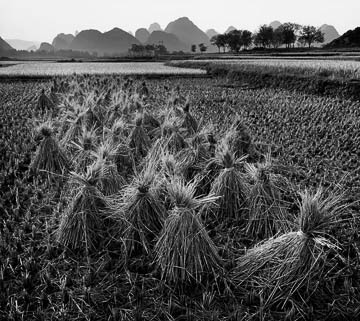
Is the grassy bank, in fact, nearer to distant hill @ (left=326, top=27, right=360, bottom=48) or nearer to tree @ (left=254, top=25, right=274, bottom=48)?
distant hill @ (left=326, top=27, right=360, bottom=48)

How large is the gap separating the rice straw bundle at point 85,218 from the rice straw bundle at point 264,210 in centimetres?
124

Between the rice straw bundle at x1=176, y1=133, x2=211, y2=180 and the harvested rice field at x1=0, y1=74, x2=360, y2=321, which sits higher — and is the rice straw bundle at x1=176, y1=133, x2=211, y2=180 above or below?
above

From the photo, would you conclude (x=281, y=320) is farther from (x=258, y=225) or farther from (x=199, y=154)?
(x=199, y=154)

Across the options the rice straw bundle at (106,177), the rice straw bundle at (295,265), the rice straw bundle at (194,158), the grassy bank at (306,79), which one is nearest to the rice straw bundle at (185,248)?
the rice straw bundle at (295,265)

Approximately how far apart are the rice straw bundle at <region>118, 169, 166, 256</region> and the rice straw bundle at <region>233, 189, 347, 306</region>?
0.76 m

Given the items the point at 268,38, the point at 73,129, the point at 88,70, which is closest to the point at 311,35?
the point at 268,38

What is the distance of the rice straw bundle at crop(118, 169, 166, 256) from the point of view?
9.41 ft

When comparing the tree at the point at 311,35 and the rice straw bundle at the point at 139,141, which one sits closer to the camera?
the rice straw bundle at the point at 139,141

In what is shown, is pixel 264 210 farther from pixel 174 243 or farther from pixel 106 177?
pixel 106 177

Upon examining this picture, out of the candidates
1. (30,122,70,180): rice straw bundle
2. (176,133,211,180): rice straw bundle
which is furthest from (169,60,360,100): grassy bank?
(30,122,70,180): rice straw bundle

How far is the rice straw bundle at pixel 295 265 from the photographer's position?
2371 millimetres

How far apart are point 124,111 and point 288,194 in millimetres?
3743

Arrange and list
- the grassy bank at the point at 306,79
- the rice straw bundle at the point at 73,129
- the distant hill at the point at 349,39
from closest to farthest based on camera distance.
Result: the rice straw bundle at the point at 73,129 < the grassy bank at the point at 306,79 < the distant hill at the point at 349,39

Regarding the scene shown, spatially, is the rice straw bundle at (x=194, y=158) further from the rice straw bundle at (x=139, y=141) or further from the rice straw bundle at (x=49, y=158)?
the rice straw bundle at (x=49, y=158)
